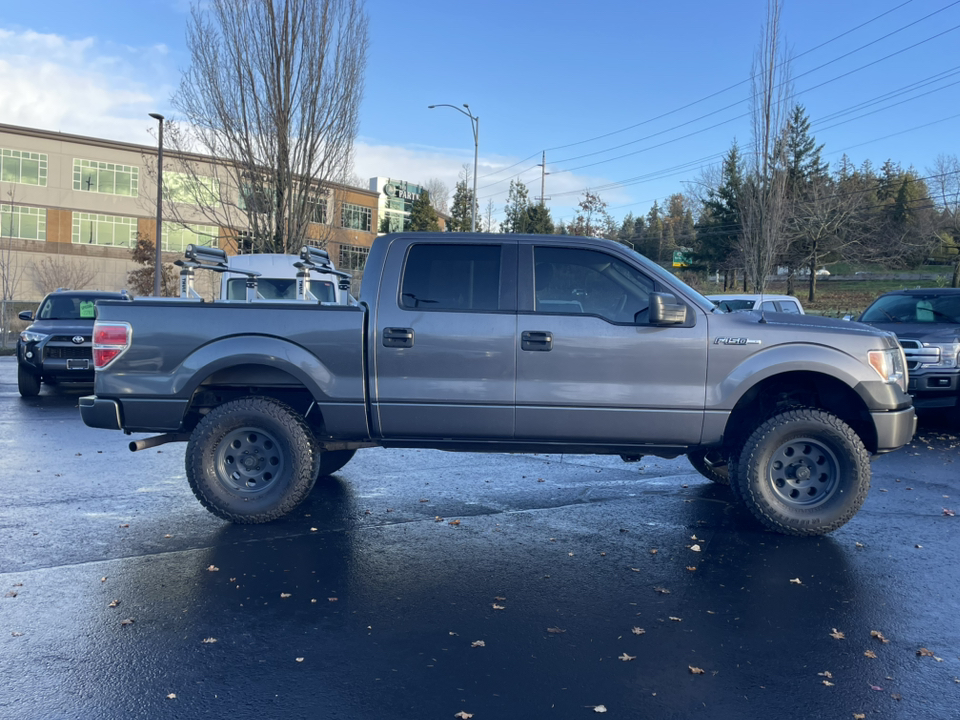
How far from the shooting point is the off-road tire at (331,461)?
7.50 meters

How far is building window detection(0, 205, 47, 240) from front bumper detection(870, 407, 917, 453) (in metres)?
56.6

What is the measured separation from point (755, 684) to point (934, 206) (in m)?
55.4

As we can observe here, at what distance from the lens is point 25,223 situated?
51812mm

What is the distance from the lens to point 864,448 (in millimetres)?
5773

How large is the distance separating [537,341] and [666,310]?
3.04 ft

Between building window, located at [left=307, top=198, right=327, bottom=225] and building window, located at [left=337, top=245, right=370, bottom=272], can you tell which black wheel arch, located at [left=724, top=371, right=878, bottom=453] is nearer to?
building window, located at [left=307, top=198, right=327, bottom=225]

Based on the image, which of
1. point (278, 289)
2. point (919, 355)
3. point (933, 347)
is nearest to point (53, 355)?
point (278, 289)

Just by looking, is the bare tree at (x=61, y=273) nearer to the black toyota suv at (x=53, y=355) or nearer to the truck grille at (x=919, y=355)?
the black toyota suv at (x=53, y=355)

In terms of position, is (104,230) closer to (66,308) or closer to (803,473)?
(66,308)

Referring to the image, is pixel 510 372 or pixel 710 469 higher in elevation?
pixel 510 372

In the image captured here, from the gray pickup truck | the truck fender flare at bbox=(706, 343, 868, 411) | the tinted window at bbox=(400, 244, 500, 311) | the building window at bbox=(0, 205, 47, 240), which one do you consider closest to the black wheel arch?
the gray pickup truck

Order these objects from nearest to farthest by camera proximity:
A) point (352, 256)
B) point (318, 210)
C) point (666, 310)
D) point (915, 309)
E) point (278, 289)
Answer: point (666, 310) → point (915, 309) → point (278, 289) → point (318, 210) → point (352, 256)

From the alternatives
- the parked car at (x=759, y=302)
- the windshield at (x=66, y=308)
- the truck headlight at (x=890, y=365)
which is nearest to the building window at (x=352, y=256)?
the windshield at (x=66, y=308)

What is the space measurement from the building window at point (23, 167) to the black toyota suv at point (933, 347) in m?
54.5
